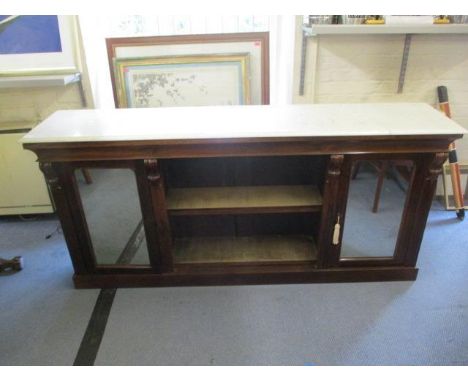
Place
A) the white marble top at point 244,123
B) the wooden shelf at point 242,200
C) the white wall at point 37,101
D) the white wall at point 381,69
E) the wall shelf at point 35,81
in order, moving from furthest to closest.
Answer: the white wall at point 37,101 → the white wall at point 381,69 → the wall shelf at point 35,81 → the wooden shelf at point 242,200 → the white marble top at point 244,123

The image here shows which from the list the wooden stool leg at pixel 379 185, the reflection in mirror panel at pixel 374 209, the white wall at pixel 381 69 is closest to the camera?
the reflection in mirror panel at pixel 374 209

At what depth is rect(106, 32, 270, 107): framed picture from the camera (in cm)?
223

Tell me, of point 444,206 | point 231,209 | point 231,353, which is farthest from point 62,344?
point 444,206

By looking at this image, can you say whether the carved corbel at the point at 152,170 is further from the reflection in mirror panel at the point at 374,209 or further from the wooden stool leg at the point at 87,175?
the reflection in mirror panel at the point at 374,209

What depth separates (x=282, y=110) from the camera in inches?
67.6

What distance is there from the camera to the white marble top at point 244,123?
1.39 metres

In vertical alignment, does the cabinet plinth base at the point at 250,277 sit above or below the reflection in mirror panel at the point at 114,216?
below

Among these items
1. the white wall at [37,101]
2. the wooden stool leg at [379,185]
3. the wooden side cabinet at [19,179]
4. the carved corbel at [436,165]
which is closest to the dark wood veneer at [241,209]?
the carved corbel at [436,165]

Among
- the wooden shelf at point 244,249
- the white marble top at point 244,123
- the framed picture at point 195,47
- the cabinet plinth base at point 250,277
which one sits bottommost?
the cabinet plinth base at point 250,277

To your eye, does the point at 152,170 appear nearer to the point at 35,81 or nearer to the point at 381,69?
the point at 35,81

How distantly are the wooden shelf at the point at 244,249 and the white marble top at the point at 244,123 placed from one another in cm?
71

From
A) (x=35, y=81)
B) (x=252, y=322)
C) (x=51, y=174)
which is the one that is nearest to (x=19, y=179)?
(x=35, y=81)

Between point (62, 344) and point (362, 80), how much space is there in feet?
7.48

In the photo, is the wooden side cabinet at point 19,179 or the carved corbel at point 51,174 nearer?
the carved corbel at point 51,174
